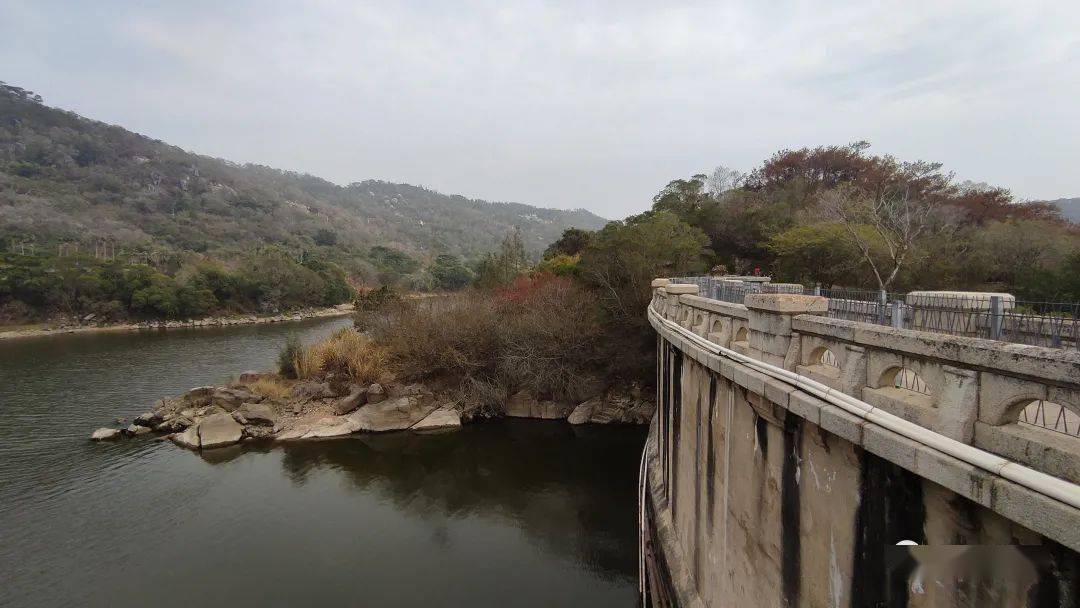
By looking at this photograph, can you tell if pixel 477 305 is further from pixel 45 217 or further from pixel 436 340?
pixel 45 217

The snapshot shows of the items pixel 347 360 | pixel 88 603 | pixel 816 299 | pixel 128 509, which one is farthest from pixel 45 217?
pixel 816 299

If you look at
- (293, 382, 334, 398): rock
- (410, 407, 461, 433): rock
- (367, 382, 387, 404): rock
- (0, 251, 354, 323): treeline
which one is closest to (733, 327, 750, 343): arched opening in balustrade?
(410, 407, 461, 433): rock

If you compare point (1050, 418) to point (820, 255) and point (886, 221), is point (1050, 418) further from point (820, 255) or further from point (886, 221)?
point (886, 221)

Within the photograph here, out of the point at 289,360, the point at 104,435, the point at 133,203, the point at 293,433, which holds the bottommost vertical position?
the point at 293,433

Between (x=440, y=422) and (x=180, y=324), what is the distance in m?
52.5

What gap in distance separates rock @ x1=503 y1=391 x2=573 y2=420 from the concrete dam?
18187 millimetres

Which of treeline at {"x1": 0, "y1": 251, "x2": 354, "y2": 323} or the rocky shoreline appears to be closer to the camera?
the rocky shoreline

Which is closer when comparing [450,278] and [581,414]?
[581,414]

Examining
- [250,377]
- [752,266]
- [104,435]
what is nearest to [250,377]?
[250,377]

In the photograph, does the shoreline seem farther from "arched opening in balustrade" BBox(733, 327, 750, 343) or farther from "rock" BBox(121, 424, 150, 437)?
"arched opening in balustrade" BBox(733, 327, 750, 343)

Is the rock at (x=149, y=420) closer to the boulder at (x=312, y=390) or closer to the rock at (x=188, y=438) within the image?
the rock at (x=188, y=438)

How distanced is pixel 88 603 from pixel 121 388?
78.4ft

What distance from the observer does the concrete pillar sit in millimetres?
6059

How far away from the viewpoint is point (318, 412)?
85.6 ft
